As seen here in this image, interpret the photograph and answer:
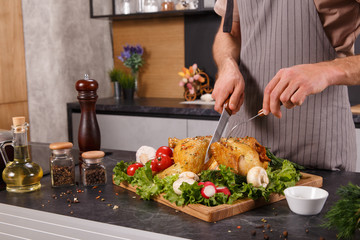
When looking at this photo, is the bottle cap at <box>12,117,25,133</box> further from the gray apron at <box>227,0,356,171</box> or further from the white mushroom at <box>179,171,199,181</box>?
the gray apron at <box>227,0,356,171</box>

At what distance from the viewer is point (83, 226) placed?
38.1 inches

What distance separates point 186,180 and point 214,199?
95 mm

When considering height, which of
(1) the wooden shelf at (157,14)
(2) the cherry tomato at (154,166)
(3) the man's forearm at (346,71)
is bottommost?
(2) the cherry tomato at (154,166)

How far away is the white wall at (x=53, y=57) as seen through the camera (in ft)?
10.7

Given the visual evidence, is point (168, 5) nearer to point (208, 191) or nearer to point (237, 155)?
point (237, 155)

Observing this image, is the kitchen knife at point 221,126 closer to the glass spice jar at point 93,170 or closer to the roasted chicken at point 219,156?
the roasted chicken at point 219,156

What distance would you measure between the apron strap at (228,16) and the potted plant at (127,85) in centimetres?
183

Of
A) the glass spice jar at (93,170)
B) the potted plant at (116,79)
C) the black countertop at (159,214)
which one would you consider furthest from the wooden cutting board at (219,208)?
the potted plant at (116,79)

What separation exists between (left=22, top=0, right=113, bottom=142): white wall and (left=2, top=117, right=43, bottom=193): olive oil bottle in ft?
7.21

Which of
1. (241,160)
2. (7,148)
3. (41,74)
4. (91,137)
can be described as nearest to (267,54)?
(241,160)

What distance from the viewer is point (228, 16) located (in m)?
1.80

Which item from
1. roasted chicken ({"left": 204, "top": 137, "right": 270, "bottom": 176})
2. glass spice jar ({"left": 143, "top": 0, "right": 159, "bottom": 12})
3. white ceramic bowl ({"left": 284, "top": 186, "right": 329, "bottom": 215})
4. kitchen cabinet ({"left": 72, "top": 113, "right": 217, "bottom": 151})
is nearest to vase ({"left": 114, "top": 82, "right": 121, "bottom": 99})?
kitchen cabinet ({"left": 72, "top": 113, "right": 217, "bottom": 151})

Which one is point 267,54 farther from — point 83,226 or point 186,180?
point 83,226

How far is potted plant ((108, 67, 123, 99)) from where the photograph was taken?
11.8 ft
